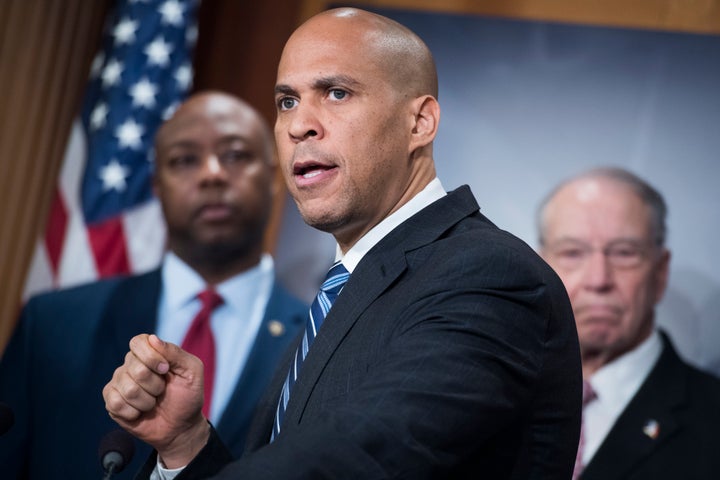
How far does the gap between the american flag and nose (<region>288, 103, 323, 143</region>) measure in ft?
8.95

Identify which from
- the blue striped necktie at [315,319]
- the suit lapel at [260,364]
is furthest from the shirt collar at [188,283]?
the blue striped necktie at [315,319]

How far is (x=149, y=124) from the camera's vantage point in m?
4.61

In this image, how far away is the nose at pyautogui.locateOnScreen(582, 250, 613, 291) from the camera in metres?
3.66

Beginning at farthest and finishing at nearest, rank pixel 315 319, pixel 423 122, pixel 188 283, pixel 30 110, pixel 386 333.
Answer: pixel 30 110 < pixel 188 283 < pixel 423 122 < pixel 315 319 < pixel 386 333

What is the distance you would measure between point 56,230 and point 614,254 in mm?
2338

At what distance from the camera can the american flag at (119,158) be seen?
452 centimetres

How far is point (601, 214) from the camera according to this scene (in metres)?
3.75

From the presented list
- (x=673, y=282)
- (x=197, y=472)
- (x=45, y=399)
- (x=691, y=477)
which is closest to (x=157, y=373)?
(x=197, y=472)

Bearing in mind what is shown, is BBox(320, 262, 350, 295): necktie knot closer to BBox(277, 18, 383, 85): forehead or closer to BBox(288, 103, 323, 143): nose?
BBox(288, 103, 323, 143): nose

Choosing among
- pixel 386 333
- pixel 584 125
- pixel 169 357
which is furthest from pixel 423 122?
pixel 584 125

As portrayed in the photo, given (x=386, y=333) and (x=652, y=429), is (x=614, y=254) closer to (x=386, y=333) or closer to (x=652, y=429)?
(x=652, y=429)

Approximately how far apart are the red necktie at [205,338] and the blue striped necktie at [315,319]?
1595 mm

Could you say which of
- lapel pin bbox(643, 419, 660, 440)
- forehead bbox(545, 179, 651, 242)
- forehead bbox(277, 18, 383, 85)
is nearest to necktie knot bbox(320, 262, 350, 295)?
forehead bbox(277, 18, 383, 85)

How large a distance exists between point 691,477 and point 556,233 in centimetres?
97
